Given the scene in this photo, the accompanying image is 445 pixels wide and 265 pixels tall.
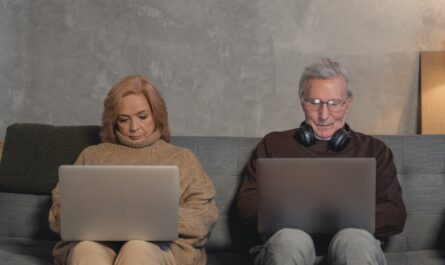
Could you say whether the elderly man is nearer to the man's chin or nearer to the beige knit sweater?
the man's chin

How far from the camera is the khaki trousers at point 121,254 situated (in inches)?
84.5

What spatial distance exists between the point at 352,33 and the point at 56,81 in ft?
4.91

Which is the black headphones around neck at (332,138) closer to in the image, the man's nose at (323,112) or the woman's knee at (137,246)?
the man's nose at (323,112)

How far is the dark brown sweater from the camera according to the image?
97.1 inches

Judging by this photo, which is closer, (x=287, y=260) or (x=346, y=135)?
(x=287, y=260)

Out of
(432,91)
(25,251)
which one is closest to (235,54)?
(432,91)

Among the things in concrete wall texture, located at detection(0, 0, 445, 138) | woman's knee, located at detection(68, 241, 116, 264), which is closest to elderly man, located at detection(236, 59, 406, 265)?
woman's knee, located at detection(68, 241, 116, 264)

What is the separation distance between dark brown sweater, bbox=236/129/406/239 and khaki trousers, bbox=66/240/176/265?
16.6 inches

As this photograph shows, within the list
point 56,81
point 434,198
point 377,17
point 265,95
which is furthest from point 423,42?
point 56,81

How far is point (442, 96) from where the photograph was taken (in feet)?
12.8

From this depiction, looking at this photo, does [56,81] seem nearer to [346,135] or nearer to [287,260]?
[346,135]

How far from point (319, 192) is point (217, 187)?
0.67 m

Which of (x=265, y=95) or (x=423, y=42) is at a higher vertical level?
(x=423, y=42)

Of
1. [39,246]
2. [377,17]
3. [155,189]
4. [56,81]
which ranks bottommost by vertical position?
[39,246]
